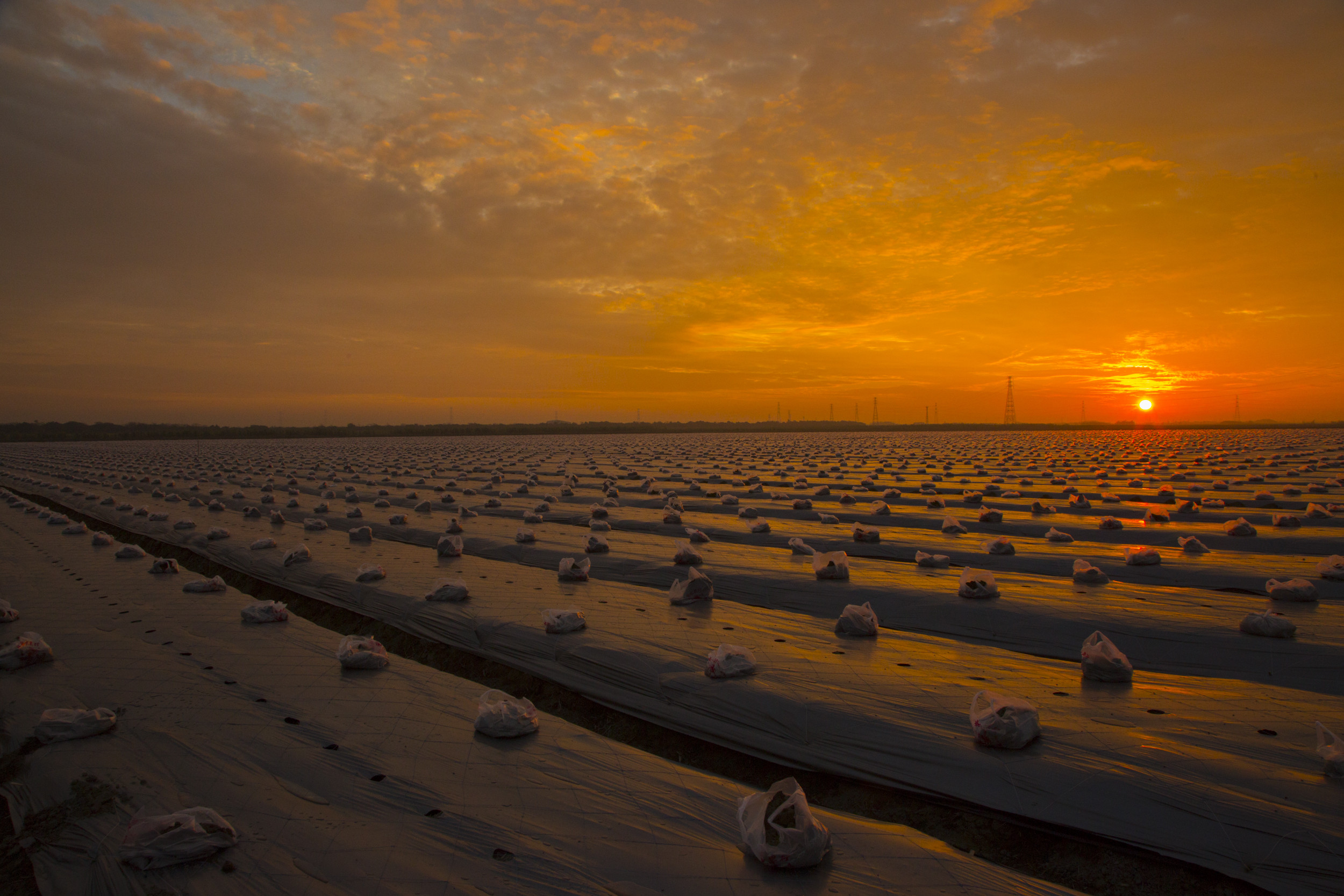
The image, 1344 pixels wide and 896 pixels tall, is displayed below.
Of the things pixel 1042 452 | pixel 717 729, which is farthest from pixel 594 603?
pixel 1042 452

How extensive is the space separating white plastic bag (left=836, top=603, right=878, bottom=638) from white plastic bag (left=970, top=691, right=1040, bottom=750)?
3.12 m

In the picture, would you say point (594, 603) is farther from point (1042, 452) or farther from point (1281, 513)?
point (1042, 452)

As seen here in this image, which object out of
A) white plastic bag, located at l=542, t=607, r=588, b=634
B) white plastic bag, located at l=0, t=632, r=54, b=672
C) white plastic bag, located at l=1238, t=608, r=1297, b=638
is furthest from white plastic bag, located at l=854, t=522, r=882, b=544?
white plastic bag, located at l=0, t=632, r=54, b=672

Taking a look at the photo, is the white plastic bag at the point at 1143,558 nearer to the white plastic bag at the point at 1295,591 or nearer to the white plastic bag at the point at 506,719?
the white plastic bag at the point at 1295,591

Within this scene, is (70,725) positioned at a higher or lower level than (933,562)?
lower

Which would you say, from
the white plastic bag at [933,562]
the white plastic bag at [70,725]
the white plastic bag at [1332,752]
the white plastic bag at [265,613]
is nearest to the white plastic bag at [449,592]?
the white plastic bag at [265,613]

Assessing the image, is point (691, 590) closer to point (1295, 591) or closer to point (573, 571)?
point (573, 571)

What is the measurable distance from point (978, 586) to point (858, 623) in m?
2.62

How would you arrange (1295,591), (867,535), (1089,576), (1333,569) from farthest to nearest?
(867,535), (1089,576), (1333,569), (1295,591)

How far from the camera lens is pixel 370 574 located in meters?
12.9

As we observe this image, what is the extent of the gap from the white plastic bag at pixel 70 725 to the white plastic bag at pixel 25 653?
2.50 m

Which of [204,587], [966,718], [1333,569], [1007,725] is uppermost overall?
[1333,569]

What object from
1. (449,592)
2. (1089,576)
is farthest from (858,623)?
(449,592)

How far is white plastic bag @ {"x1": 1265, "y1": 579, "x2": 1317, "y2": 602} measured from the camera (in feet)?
34.0
